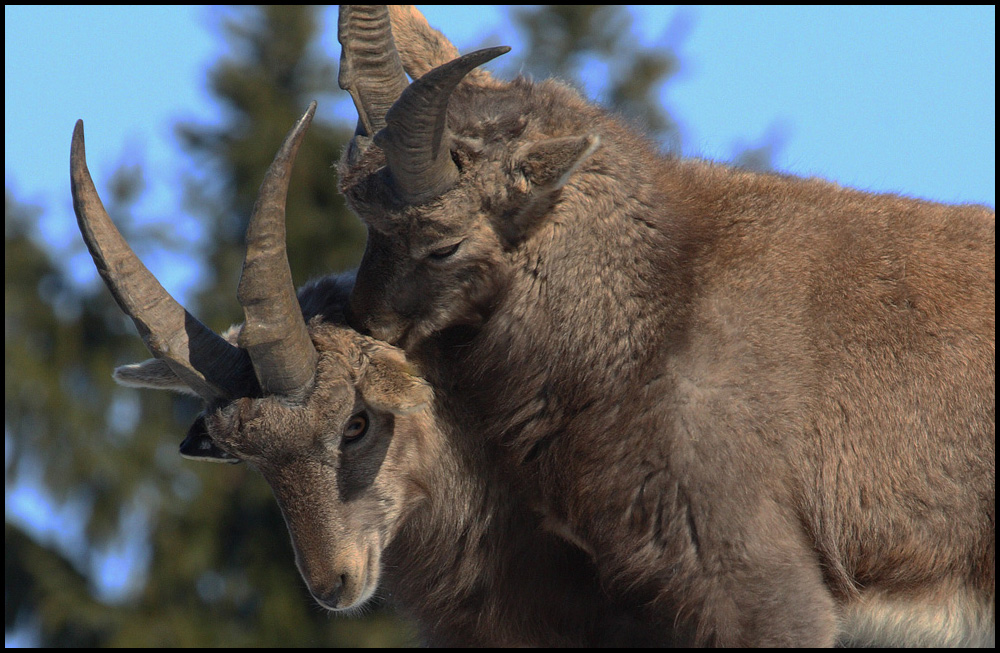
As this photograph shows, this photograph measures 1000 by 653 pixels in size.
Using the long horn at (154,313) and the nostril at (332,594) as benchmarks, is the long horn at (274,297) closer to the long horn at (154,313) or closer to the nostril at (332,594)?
the long horn at (154,313)

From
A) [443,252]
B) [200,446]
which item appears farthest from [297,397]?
[443,252]

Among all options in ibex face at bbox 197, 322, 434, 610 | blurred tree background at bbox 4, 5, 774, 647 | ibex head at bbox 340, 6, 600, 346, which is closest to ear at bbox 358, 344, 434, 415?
ibex face at bbox 197, 322, 434, 610

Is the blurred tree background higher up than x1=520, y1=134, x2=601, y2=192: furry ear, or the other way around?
x1=520, y1=134, x2=601, y2=192: furry ear

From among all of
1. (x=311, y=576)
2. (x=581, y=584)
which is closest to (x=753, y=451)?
(x=581, y=584)

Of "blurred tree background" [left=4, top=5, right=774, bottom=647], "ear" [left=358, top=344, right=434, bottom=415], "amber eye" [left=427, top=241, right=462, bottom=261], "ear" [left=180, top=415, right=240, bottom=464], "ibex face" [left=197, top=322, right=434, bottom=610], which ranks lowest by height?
"blurred tree background" [left=4, top=5, right=774, bottom=647]

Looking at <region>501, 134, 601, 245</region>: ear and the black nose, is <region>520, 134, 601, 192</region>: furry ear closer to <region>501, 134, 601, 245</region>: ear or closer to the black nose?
<region>501, 134, 601, 245</region>: ear

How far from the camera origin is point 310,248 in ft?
61.4

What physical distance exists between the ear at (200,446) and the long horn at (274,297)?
0.60 m

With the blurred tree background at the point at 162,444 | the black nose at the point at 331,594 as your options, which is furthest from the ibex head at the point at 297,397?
the blurred tree background at the point at 162,444

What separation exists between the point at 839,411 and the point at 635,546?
105cm

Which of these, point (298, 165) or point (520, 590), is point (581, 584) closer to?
point (520, 590)

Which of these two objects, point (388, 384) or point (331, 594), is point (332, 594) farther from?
point (388, 384)

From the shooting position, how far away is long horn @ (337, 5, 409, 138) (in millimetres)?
5547

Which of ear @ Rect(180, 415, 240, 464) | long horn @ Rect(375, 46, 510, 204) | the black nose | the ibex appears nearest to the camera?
long horn @ Rect(375, 46, 510, 204)
